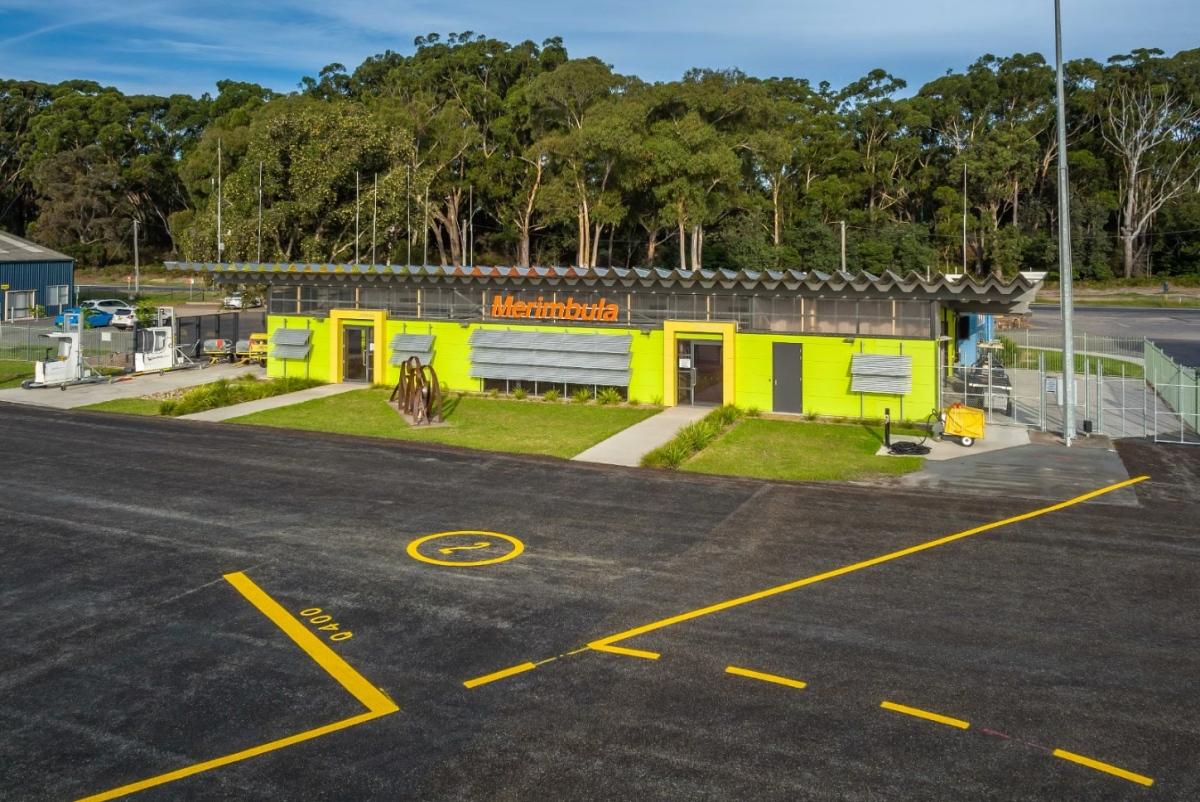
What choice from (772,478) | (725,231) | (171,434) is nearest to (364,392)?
(171,434)

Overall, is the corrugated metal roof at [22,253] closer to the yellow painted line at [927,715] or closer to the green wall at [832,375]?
the green wall at [832,375]

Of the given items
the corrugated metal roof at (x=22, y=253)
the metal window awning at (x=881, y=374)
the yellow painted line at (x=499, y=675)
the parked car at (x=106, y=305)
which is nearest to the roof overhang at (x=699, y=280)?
the metal window awning at (x=881, y=374)

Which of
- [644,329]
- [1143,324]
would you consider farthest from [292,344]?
[1143,324]

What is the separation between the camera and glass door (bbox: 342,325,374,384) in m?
35.9

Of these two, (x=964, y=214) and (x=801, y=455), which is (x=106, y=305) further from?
(x=964, y=214)

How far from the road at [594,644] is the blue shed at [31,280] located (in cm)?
5359

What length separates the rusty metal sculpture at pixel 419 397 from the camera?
28000 millimetres

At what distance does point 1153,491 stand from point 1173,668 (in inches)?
404

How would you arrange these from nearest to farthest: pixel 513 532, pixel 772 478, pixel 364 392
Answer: pixel 513 532 → pixel 772 478 → pixel 364 392

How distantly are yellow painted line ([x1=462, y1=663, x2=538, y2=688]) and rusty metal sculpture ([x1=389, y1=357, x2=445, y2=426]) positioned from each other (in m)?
17.7

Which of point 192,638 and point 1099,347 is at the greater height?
point 1099,347

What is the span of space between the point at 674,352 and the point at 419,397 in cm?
868

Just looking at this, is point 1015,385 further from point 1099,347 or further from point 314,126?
point 314,126

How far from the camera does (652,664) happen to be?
35.0ft
